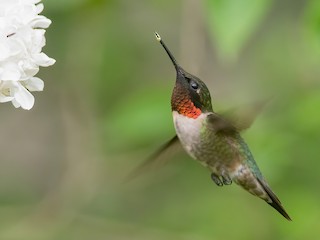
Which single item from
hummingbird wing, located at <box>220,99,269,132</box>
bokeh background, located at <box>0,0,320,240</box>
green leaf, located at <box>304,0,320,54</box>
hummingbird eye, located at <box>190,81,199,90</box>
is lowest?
bokeh background, located at <box>0,0,320,240</box>

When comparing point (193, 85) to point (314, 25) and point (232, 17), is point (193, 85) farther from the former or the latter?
point (314, 25)

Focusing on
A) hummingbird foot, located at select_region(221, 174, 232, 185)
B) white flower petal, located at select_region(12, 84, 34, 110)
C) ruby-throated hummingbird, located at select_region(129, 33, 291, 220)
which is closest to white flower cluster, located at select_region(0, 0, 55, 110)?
white flower petal, located at select_region(12, 84, 34, 110)

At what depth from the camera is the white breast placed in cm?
221

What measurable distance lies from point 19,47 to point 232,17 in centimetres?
90

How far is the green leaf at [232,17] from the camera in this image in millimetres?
2523

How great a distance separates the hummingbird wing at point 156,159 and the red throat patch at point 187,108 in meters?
0.13

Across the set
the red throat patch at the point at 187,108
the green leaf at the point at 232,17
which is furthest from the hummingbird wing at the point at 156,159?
the green leaf at the point at 232,17

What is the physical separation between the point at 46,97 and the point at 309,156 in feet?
8.10

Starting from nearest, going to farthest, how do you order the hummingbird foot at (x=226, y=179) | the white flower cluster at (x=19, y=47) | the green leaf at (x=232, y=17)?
the white flower cluster at (x=19, y=47) → the hummingbird foot at (x=226, y=179) → the green leaf at (x=232, y=17)

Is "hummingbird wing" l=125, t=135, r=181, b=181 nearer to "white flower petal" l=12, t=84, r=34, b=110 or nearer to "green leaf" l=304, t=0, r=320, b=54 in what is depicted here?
"white flower petal" l=12, t=84, r=34, b=110

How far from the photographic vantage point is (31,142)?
607 centimetres

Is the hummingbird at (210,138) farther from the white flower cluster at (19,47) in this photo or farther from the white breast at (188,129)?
the white flower cluster at (19,47)

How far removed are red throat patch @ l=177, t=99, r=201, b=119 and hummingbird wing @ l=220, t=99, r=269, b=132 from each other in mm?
96

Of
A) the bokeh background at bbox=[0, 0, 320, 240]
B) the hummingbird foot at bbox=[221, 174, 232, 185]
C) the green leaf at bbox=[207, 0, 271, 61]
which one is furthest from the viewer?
the bokeh background at bbox=[0, 0, 320, 240]
